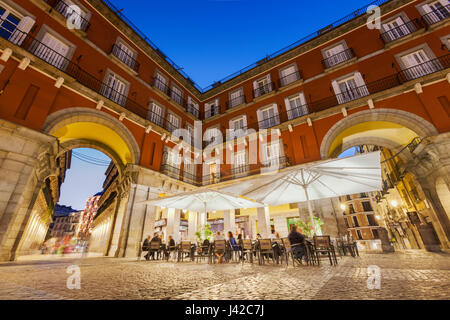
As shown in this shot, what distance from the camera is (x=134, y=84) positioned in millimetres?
13148

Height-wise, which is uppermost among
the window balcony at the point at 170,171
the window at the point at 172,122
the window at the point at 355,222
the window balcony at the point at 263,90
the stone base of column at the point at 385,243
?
the window balcony at the point at 263,90

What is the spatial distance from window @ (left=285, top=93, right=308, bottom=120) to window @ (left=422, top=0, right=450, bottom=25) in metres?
7.78

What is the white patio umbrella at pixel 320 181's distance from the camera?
5660mm

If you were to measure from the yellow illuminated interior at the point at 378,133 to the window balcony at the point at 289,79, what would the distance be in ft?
17.9

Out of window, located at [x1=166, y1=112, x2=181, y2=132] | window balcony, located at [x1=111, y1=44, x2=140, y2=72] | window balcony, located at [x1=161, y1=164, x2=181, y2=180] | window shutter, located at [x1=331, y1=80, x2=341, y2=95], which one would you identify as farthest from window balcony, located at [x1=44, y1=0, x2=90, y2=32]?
window shutter, located at [x1=331, y1=80, x2=341, y2=95]

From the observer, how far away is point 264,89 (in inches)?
616

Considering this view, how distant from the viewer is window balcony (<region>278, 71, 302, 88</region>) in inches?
564

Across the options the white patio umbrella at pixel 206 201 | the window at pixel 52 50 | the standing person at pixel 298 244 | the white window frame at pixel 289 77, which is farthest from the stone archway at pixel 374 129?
the window at pixel 52 50

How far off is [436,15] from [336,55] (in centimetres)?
516

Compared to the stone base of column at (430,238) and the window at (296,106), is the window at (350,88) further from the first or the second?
the stone base of column at (430,238)

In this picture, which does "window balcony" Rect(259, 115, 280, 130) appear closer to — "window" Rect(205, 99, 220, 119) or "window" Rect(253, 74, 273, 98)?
"window" Rect(253, 74, 273, 98)

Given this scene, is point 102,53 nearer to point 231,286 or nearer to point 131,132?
point 131,132

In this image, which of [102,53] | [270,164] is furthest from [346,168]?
[102,53]

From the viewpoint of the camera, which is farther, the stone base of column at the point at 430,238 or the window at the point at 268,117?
the window at the point at 268,117
